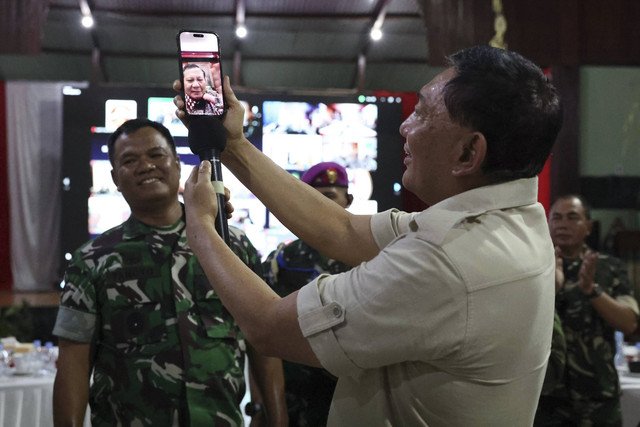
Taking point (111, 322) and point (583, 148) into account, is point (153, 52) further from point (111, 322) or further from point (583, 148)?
point (111, 322)

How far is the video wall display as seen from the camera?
8.95 metres

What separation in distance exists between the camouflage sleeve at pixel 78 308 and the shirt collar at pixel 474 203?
1.28 meters

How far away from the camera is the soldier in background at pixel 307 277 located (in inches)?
126

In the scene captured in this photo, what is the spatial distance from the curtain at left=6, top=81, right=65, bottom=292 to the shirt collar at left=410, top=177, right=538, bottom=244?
9.98 metres

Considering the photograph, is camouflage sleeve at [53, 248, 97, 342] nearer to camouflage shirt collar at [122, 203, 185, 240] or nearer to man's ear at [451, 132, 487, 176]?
camouflage shirt collar at [122, 203, 185, 240]

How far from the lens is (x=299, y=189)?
1.65 meters

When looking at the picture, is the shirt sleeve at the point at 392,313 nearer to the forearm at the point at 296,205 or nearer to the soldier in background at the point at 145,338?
the forearm at the point at 296,205

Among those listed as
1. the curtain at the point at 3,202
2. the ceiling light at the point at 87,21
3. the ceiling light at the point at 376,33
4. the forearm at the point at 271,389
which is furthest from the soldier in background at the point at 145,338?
the ceiling light at the point at 376,33

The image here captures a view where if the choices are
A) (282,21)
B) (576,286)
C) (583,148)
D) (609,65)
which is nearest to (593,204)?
(583,148)

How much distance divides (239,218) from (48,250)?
3342 millimetres

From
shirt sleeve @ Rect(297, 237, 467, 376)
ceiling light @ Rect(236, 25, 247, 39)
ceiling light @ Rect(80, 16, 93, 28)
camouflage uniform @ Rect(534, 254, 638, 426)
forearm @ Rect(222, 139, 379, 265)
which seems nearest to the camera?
shirt sleeve @ Rect(297, 237, 467, 376)

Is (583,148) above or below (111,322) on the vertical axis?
above

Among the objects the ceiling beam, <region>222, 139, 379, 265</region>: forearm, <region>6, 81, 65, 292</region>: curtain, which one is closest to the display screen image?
the ceiling beam

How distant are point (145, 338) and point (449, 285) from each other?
1285 millimetres
